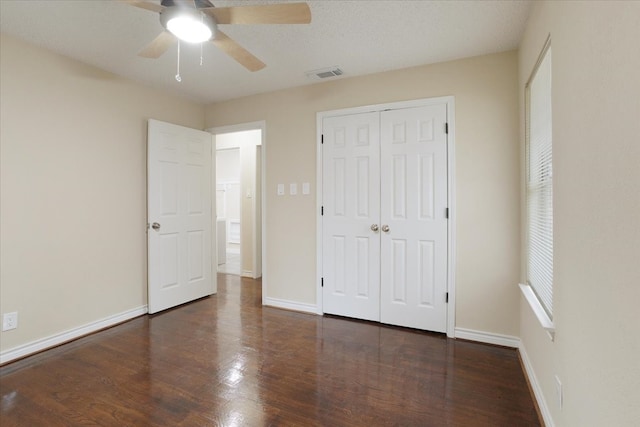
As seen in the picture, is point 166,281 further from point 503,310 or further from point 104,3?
point 503,310

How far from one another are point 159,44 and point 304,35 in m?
1.03

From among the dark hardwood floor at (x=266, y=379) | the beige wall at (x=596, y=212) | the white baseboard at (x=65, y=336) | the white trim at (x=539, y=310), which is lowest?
the dark hardwood floor at (x=266, y=379)

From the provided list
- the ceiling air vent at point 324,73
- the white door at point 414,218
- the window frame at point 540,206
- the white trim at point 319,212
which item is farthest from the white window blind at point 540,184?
the white trim at point 319,212

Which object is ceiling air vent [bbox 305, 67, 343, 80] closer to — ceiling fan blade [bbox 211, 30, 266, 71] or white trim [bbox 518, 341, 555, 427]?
ceiling fan blade [bbox 211, 30, 266, 71]

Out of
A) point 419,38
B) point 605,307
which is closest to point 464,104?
point 419,38

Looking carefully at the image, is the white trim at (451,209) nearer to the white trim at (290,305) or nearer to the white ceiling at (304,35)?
the white ceiling at (304,35)

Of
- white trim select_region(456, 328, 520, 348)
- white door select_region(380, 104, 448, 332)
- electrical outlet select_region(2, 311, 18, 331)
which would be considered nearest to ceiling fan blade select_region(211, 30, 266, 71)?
white door select_region(380, 104, 448, 332)

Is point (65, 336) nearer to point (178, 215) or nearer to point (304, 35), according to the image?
point (178, 215)

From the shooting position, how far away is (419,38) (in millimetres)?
2434

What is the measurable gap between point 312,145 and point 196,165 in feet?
4.95

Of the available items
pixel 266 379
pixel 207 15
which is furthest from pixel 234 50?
pixel 266 379

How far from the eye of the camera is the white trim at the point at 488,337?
260cm

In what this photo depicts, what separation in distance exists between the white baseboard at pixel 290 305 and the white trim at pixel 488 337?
4.74ft

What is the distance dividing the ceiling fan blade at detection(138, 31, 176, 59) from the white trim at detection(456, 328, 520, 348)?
3.09 metres
